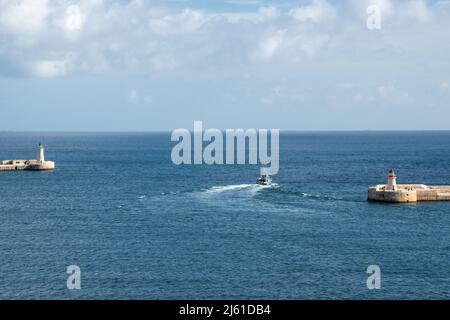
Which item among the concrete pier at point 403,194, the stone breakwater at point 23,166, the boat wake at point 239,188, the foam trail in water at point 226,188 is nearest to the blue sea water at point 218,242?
the boat wake at point 239,188

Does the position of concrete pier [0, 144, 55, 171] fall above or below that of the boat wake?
above

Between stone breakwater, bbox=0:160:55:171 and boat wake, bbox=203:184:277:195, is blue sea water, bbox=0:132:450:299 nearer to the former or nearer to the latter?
boat wake, bbox=203:184:277:195

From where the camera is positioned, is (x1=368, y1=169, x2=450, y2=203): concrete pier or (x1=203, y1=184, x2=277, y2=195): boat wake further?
(x1=203, y1=184, x2=277, y2=195): boat wake

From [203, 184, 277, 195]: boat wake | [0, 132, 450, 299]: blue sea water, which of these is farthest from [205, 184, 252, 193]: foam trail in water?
[0, 132, 450, 299]: blue sea water

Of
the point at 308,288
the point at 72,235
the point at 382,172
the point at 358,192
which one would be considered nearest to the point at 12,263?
the point at 72,235

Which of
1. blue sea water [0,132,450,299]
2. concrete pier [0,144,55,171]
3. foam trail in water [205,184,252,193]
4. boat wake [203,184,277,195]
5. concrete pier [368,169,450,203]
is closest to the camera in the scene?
blue sea water [0,132,450,299]

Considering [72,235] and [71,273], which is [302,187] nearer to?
[72,235]

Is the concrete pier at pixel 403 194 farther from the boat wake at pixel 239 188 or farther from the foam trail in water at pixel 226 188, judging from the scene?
the foam trail in water at pixel 226 188
